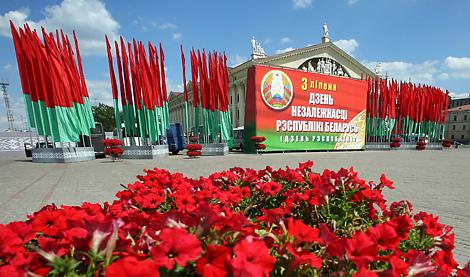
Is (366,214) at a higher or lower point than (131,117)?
lower

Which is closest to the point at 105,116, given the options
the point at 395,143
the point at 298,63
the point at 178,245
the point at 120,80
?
the point at 120,80

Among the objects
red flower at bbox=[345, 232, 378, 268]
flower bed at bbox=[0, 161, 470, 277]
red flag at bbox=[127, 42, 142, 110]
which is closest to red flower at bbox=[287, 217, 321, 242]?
flower bed at bbox=[0, 161, 470, 277]

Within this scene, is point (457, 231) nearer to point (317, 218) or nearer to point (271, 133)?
point (317, 218)

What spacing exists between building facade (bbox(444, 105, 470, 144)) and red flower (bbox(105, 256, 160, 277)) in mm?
84481

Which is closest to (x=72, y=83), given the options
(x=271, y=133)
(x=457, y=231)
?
(x=271, y=133)

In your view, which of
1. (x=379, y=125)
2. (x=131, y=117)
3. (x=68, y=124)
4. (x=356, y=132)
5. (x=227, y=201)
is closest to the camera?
(x=227, y=201)

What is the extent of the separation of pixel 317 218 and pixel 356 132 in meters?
25.2

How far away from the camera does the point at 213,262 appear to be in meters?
0.66

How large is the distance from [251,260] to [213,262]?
4.7 inches

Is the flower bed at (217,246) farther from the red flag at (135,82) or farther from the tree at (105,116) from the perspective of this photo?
the tree at (105,116)

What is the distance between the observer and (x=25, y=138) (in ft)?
78.5

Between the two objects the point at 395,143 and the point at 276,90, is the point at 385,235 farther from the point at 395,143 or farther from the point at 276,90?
the point at 395,143

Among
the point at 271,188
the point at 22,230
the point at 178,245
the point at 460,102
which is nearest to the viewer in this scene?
the point at 178,245

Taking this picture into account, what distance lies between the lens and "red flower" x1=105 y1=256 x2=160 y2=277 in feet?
1.73
